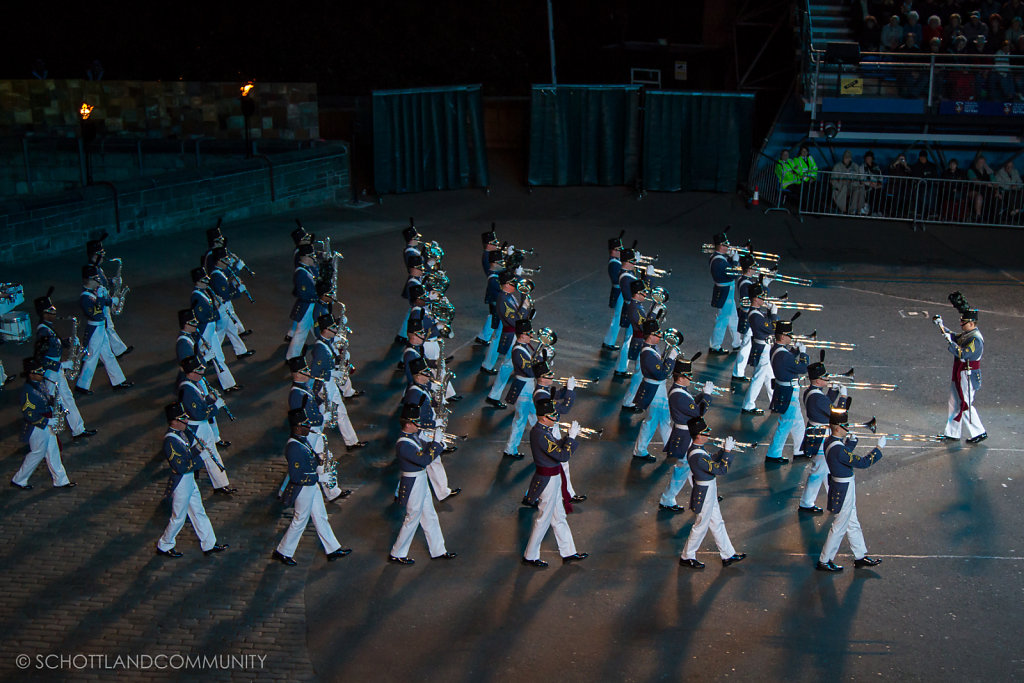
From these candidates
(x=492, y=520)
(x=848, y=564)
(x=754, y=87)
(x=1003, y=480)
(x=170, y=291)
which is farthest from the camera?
(x=754, y=87)

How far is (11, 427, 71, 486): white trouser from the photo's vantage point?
11844 mm

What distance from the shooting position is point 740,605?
1023 cm

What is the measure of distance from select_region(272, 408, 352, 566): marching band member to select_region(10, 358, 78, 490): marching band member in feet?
9.53

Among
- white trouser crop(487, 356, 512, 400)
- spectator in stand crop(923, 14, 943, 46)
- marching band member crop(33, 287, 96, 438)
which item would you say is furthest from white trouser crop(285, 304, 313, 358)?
spectator in stand crop(923, 14, 943, 46)

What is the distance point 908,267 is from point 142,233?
14.0 meters

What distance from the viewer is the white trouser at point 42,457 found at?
11844mm

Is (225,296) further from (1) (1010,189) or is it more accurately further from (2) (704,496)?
(1) (1010,189)

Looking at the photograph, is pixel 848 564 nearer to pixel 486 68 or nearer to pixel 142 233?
pixel 142 233

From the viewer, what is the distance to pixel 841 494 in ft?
35.1

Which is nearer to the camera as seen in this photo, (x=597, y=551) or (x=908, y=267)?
(x=597, y=551)

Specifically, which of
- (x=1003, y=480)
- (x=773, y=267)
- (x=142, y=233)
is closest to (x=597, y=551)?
(x=1003, y=480)

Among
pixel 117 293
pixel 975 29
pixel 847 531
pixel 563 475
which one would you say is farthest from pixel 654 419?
pixel 975 29

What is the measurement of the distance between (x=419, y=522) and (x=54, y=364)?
4811mm

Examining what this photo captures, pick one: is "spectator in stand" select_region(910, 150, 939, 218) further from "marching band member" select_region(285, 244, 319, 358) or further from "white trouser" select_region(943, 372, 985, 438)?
"marching band member" select_region(285, 244, 319, 358)
